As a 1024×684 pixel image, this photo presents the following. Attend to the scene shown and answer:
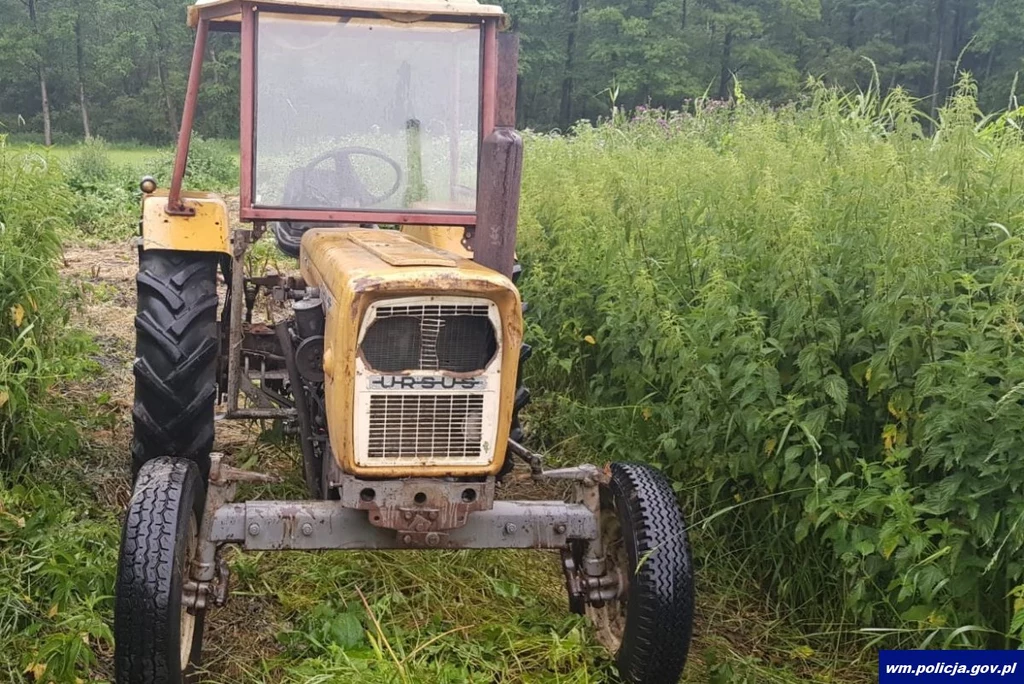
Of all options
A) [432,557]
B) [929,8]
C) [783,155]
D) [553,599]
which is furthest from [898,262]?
[929,8]

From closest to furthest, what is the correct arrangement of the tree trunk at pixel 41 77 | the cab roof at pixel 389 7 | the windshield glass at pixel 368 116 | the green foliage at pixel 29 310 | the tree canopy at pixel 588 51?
1. the cab roof at pixel 389 7
2. the windshield glass at pixel 368 116
3. the green foliage at pixel 29 310
4. the tree trunk at pixel 41 77
5. the tree canopy at pixel 588 51

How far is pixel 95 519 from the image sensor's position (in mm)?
4047

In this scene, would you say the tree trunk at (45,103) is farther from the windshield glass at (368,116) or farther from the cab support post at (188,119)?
the windshield glass at (368,116)

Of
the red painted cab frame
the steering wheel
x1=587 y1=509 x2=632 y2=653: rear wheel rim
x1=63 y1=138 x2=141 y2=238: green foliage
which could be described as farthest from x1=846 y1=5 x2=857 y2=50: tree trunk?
x1=587 y1=509 x2=632 y2=653: rear wheel rim

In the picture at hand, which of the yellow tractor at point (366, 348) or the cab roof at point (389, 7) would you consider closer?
the yellow tractor at point (366, 348)

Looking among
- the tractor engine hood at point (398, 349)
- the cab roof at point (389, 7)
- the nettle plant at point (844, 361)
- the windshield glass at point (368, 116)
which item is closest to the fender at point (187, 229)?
the windshield glass at point (368, 116)

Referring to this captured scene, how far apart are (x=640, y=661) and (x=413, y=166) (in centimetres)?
210

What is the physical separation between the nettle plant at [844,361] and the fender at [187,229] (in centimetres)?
169

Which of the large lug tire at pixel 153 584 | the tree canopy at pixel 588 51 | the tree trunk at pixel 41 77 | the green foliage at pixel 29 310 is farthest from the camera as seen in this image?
the tree canopy at pixel 588 51

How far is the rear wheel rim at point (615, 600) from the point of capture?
322 cm

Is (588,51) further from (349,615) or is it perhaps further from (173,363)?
(349,615)

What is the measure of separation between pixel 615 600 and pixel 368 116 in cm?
210

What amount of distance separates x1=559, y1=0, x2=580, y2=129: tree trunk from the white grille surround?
119 ft

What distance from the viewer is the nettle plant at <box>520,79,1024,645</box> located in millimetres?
2926
